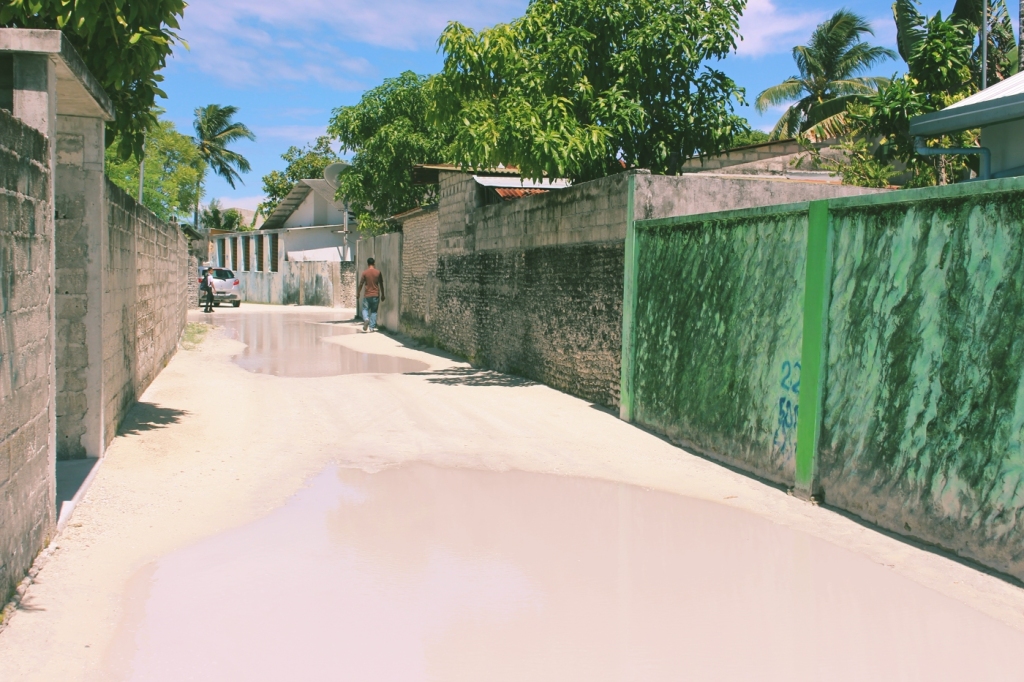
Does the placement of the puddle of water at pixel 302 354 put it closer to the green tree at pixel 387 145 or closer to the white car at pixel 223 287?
the green tree at pixel 387 145

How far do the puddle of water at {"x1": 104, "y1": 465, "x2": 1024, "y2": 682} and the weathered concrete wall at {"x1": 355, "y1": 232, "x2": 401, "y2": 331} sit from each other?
52.4 ft

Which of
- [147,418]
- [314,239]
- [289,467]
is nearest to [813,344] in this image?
[289,467]

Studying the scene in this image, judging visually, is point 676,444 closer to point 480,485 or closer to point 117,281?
point 480,485

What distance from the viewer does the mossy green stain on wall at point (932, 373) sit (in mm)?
4785

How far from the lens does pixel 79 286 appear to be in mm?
7074

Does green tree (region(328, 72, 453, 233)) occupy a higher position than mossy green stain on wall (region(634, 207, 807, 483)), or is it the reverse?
green tree (region(328, 72, 453, 233))

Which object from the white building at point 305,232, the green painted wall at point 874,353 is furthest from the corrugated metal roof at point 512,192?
the white building at point 305,232

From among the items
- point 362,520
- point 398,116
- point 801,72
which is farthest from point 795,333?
point 801,72

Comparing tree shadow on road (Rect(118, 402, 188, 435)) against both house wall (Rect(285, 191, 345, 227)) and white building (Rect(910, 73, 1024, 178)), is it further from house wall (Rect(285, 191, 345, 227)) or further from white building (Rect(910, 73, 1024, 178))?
house wall (Rect(285, 191, 345, 227))

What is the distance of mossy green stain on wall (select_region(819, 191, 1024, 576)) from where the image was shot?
4.79 m

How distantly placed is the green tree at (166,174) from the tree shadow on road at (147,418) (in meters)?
21.7

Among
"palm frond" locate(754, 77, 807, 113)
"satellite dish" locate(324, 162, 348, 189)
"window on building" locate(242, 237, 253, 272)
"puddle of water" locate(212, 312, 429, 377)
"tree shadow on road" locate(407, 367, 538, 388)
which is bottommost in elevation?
"tree shadow on road" locate(407, 367, 538, 388)

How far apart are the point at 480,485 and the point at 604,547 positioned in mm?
1647

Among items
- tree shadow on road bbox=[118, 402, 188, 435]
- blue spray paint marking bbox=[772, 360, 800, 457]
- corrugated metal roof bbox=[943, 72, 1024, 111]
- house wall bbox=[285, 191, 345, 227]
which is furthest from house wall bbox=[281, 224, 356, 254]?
blue spray paint marking bbox=[772, 360, 800, 457]
